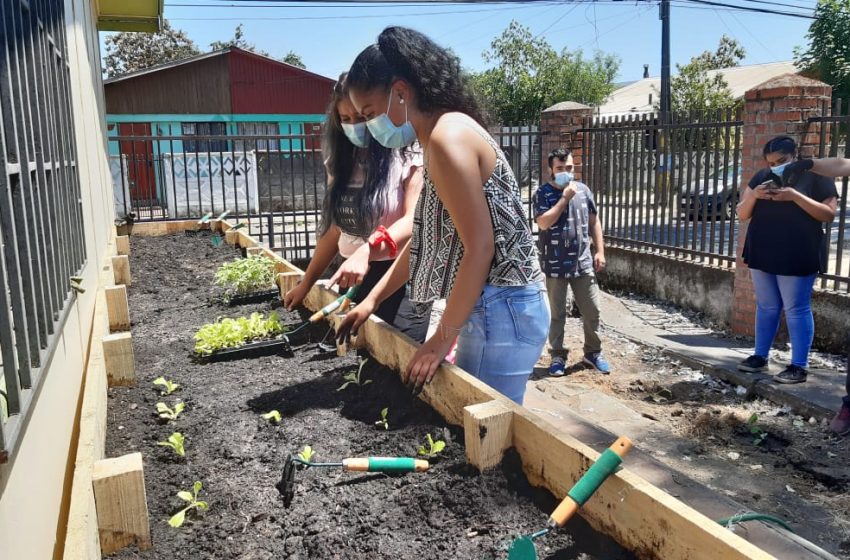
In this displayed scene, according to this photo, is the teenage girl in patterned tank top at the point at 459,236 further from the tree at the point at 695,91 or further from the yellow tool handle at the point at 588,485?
the tree at the point at 695,91

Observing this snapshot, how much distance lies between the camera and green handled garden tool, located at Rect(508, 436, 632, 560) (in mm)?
1422

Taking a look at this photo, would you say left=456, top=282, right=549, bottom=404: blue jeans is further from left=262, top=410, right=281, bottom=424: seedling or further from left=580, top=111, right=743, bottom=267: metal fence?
left=580, top=111, right=743, bottom=267: metal fence

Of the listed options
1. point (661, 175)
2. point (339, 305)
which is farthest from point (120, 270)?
point (661, 175)

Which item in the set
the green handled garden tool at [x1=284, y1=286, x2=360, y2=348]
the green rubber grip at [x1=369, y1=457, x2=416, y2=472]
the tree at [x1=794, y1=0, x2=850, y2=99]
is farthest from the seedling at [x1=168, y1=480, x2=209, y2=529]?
the tree at [x1=794, y1=0, x2=850, y2=99]

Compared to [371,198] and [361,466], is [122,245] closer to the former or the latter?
[371,198]

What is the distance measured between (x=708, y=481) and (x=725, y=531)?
9.57 feet

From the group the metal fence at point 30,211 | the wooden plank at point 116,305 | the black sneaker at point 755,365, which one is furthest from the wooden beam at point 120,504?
the black sneaker at point 755,365

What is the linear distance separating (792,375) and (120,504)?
524 centimetres

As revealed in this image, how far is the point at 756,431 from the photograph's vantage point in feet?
15.4

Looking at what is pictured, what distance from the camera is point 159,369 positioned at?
319 cm

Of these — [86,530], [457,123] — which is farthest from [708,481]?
[86,530]

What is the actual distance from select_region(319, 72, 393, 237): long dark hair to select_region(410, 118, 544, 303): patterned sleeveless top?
815 mm

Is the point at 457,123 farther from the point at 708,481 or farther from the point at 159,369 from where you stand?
the point at 708,481

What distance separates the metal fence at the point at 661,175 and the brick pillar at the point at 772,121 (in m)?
0.27
